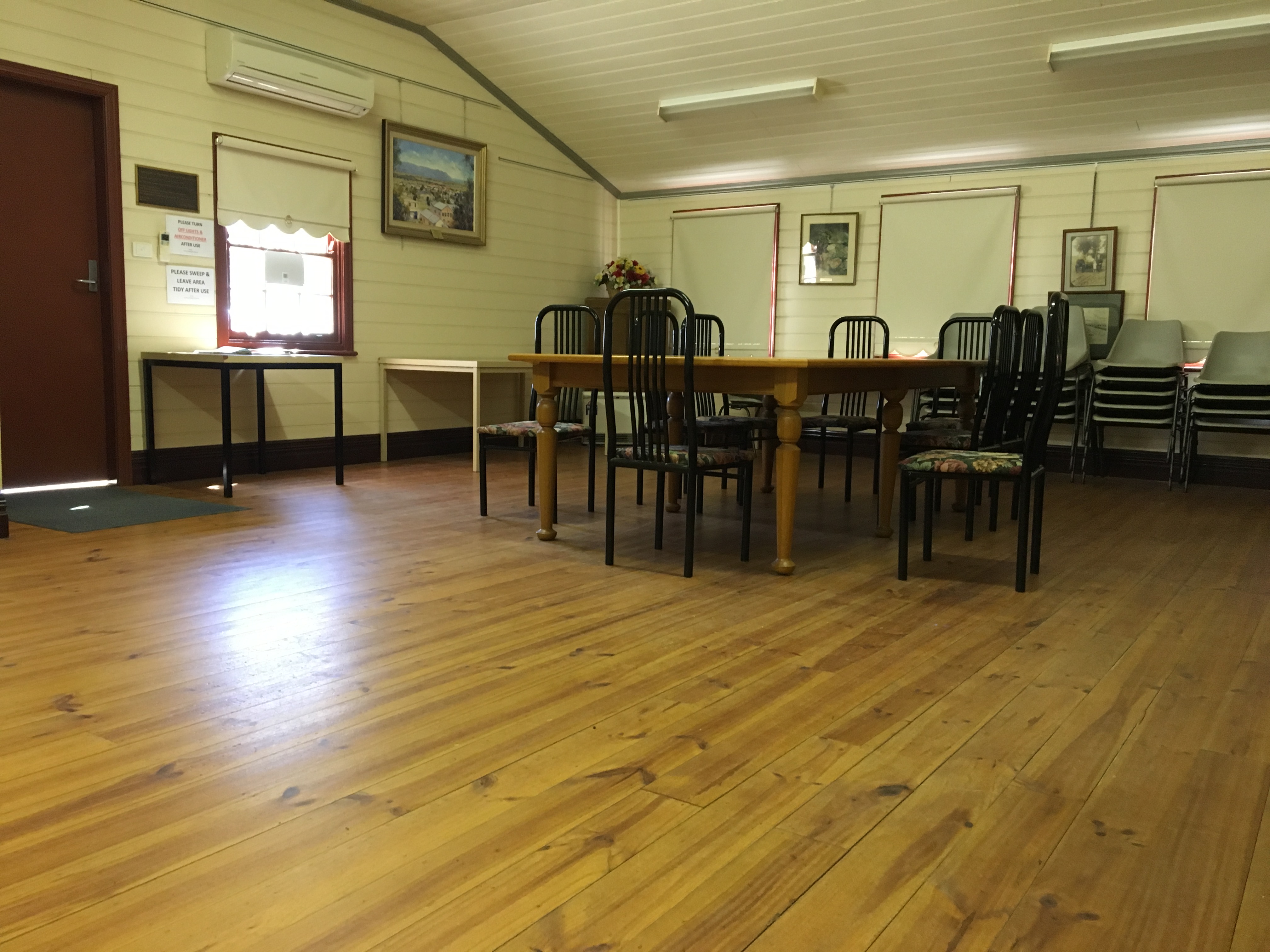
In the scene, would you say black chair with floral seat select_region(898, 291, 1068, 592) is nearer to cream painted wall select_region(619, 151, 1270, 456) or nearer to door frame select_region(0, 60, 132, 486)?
cream painted wall select_region(619, 151, 1270, 456)

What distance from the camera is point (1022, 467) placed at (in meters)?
3.31

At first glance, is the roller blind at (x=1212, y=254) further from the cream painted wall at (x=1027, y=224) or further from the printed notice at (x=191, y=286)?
the printed notice at (x=191, y=286)

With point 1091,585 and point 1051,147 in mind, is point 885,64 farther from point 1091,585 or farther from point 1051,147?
point 1091,585

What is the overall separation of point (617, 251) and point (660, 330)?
5.70m

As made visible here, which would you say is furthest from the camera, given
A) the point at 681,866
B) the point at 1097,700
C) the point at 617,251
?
the point at 617,251

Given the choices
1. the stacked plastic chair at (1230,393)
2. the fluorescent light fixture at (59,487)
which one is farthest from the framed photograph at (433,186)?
the stacked plastic chair at (1230,393)

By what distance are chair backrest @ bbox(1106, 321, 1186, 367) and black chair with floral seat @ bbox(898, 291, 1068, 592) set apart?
309 cm

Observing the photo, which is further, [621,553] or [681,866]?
[621,553]

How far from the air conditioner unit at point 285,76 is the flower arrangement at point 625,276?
2590mm

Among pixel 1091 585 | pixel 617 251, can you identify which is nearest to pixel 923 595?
pixel 1091 585

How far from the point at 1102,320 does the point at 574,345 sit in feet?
12.4

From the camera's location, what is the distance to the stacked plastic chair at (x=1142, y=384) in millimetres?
5996

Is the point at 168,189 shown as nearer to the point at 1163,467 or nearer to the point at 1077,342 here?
the point at 1077,342

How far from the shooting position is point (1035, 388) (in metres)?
3.86
